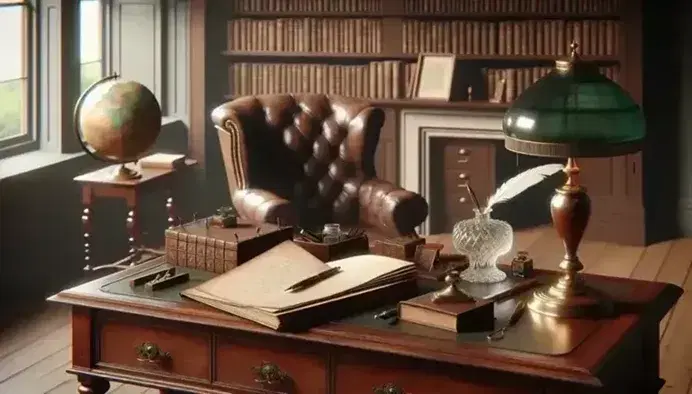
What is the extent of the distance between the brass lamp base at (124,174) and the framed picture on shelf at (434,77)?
2.04 m

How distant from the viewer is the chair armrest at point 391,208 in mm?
4688

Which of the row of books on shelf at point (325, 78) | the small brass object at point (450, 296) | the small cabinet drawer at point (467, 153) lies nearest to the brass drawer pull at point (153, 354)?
the small brass object at point (450, 296)

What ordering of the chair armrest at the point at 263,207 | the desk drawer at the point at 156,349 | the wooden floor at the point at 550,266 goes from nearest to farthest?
the desk drawer at the point at 156,349
the wooden floor at the point at 550,266
the chair armrest at the point at 263,207

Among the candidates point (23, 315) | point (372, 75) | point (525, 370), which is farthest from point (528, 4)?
point (525, 370)

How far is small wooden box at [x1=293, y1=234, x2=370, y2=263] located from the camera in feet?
11.3

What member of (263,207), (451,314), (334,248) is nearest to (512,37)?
(263,207)

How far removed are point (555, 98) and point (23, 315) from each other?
319 centimetres

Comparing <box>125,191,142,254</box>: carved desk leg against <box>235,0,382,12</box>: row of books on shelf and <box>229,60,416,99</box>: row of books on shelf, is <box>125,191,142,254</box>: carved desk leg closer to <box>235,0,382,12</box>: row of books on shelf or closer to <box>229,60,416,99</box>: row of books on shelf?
<box>229,60,416,99</box>: row of books on shelf

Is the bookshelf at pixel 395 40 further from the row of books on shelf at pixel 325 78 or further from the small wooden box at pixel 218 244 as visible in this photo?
the small wooden box at pixel 218 244

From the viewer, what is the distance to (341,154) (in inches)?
197

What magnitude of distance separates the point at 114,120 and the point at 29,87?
928mm

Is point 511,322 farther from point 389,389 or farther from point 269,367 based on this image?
point 269,367

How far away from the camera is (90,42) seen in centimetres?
694

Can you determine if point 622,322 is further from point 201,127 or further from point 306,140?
point 201,127
